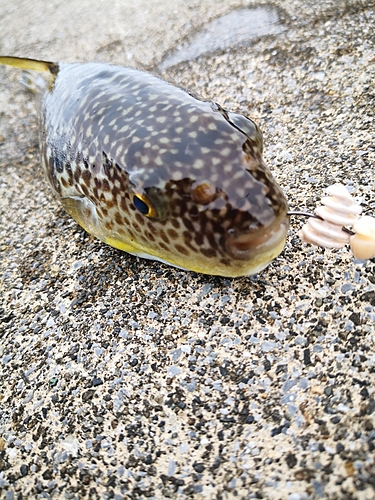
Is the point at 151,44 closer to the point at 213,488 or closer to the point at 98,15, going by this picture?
the point at 98,15

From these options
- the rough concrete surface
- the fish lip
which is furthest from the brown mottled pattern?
the rough concrete surface

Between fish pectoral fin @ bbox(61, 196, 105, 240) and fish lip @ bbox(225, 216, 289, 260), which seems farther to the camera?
fish pectoral fin @ bbox(61, 196, 105, 240)

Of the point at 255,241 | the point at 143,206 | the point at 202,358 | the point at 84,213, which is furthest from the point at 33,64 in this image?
the point at 202,358

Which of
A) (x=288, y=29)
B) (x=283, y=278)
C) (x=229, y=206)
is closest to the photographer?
(x=229, y=206)

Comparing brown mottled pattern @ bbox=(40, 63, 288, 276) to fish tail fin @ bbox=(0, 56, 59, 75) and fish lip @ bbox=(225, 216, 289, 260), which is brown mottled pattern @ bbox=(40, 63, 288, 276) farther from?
fish tail fin @ bbox=(0, 56, 59, 75)

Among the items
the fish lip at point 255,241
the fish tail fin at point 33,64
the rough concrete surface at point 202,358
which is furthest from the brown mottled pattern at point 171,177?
the fish tail fin at point 33,64

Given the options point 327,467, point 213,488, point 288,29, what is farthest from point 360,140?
point 213,488

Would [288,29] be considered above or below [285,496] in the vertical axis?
above
